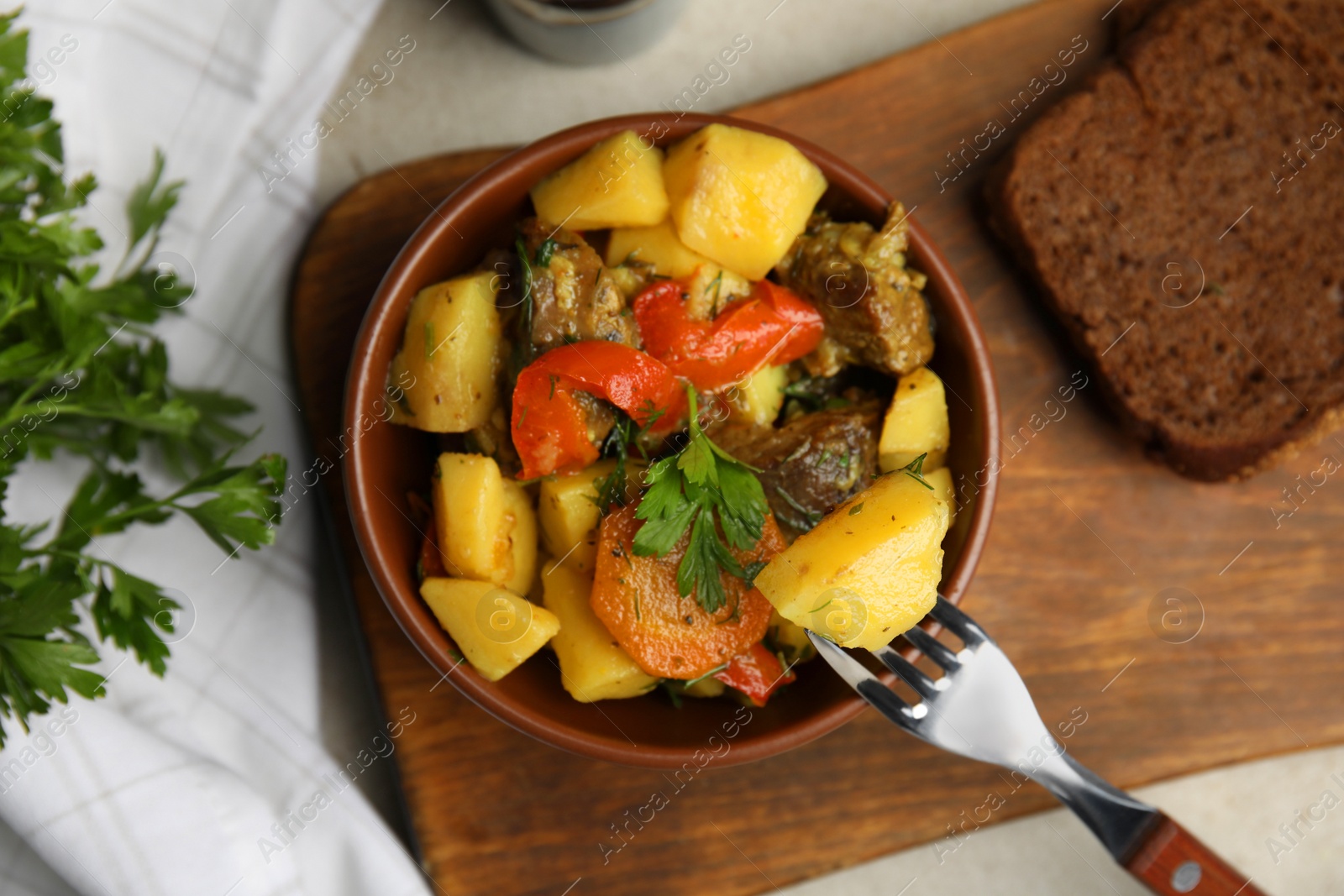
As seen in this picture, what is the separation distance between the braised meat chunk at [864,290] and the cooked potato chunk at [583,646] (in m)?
0.78

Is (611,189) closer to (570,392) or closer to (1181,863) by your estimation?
(570,392)

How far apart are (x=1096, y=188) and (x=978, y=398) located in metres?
0.93

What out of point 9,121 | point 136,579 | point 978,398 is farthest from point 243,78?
point 978,398

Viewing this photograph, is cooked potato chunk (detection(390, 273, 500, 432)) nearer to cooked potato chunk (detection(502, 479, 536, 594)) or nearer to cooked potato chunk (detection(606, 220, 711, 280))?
cooked potato chunk (detection(502, 479, 536, 594))

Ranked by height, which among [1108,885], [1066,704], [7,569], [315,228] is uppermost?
[315,228]

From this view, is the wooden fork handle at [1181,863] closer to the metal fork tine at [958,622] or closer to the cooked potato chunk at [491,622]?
the metal fork tine at [958,622]

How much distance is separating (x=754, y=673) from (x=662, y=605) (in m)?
0.31

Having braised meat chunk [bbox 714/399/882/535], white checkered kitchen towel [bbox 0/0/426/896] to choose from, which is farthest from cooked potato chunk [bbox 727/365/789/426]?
white checkered kitchen towel [bbox 0/0/426/896]

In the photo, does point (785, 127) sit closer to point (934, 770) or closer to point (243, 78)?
point (243, 78)

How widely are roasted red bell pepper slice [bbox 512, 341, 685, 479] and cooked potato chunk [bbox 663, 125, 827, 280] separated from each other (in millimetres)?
329

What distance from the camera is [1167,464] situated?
287 centimetres

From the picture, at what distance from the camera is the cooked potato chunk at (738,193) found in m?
2.21

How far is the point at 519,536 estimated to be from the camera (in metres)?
2.25

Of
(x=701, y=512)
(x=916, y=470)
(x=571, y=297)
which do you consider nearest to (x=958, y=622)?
(x=916, y=470)
